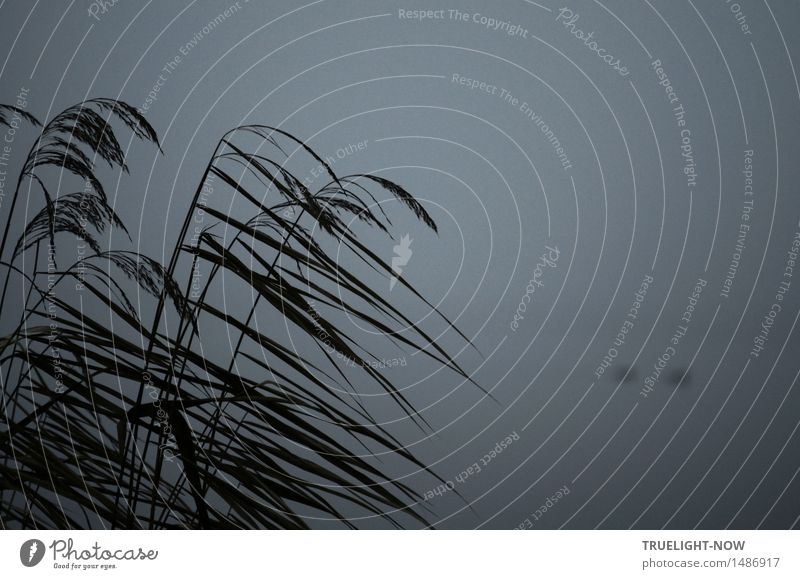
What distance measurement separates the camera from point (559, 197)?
3.43ft

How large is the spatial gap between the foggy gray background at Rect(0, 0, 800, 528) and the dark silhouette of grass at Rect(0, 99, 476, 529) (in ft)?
0.25

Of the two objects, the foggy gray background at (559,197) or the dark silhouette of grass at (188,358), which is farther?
the foggy gray background at (559,197)

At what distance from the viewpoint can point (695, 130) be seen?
3.42 ft

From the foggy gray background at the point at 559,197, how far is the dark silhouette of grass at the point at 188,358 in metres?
0.08

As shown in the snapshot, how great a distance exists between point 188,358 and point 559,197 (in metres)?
0.67

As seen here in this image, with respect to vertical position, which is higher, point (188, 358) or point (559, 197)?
point (559, 197)

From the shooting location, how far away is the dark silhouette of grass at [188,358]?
1.87ft

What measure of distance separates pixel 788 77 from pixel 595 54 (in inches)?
12.3

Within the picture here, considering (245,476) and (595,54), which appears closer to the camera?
(245,476)

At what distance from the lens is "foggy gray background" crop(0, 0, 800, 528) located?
3.21 feet

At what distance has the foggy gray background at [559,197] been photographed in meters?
0.98
